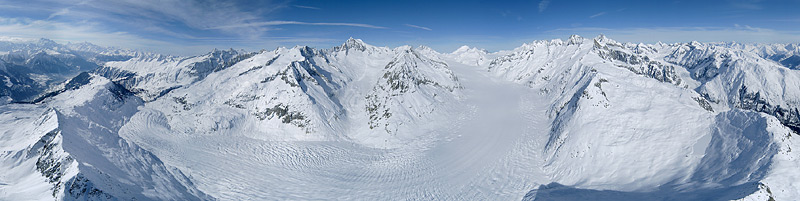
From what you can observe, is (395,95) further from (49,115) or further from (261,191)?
(49,115)

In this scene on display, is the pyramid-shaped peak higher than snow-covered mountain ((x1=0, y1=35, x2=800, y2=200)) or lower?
higher

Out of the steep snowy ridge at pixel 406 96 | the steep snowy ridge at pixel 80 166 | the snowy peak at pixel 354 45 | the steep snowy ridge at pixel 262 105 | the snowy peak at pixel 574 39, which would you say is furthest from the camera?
the snowy peak at pixel 574 39

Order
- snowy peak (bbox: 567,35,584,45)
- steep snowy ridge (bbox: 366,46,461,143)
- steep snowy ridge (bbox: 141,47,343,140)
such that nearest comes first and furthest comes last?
steep snowy ridge (bbox: 141,47,343,140) < steep snowy ridge (bbox: 366,46,461,143) < snowy peak (bbox: 567,35,584,45)

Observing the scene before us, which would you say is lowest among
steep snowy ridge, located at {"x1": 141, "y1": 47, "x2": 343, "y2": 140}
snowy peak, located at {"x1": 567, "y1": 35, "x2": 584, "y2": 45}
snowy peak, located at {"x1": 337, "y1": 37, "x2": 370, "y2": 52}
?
steep snowy ridge, located at {"x1": 141, "y1": 47, "x2": 343, "y2": 140}

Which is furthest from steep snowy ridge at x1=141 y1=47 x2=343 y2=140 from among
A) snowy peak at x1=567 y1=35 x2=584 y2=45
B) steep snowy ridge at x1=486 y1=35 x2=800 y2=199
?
snowy peak at x1=567 y1=35 x2=584 y2=45

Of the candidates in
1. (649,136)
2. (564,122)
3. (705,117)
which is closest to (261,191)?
(564,122)

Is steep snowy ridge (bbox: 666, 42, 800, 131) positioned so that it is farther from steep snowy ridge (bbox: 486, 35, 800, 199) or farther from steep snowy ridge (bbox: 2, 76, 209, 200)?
steep snowy ridge (bbox: 2, 76, 209, 200)

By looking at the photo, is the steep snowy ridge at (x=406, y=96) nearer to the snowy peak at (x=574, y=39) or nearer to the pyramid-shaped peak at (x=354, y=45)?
the pyramid-shaped peak at (x=354, y=45)

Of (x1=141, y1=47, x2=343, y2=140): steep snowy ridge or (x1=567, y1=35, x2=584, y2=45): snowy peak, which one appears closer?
(x1=141, y1=47, x2=343, y2=140): steep snowy ridge

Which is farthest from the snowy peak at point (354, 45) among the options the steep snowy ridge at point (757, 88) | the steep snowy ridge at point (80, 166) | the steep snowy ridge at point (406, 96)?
the steep snowy ridge at point (757, 88)
